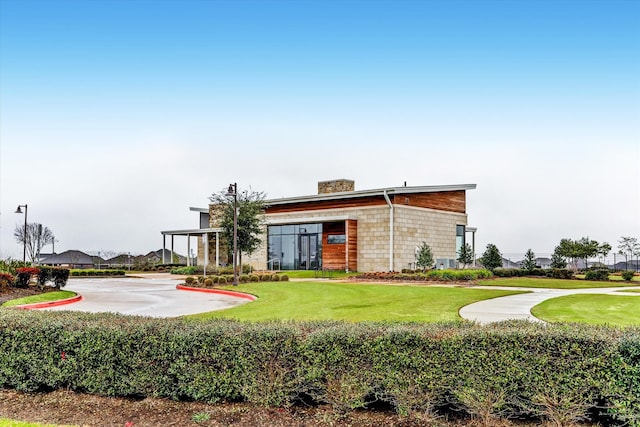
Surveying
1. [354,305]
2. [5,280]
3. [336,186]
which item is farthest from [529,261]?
[5,280]

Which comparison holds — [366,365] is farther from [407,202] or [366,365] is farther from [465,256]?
[465,256]

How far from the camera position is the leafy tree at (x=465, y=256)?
40856 millimetres

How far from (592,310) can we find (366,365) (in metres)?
11.0

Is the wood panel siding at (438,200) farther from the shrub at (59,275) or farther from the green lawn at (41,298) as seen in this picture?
the green lawn at (41,298)

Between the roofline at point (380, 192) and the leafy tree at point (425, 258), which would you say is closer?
the leafy tree at point (425, 258)

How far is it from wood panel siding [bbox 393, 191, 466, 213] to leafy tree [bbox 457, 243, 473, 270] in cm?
296

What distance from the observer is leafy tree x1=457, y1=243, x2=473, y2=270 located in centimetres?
4086

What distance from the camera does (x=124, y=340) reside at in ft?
23.5

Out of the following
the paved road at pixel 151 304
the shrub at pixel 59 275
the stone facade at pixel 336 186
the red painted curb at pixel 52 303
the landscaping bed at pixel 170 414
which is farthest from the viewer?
the stone facade at pixel 336 186

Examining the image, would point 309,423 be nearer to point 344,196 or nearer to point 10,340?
point 10,340

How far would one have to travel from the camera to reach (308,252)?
44031mm

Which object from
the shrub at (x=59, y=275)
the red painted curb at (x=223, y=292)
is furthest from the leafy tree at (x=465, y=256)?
the shrub at (x=59, y=275)

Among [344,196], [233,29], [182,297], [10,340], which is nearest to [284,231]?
[344,196]

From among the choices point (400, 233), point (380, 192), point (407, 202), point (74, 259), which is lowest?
point (74, 259)
